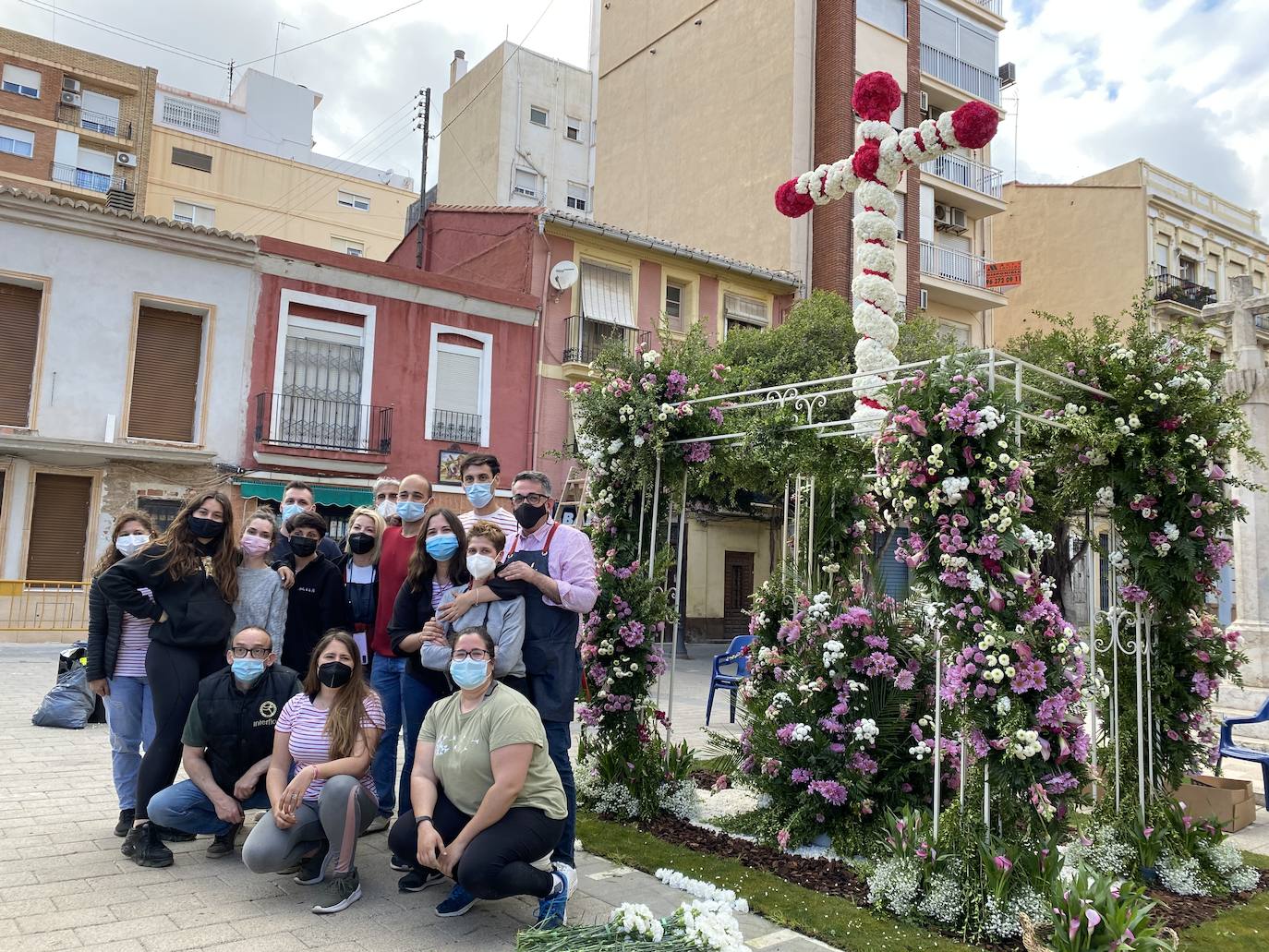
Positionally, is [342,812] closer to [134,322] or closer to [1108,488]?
[1108,488]

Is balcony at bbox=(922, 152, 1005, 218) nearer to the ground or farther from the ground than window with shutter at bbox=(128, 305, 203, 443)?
farther from the ground

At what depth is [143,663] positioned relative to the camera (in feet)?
15.8

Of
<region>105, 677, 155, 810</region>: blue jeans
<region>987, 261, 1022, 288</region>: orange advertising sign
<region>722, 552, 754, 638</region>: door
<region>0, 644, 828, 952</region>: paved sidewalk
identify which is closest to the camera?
<region>0, 644, 828, 952</region>: paved sidewalk

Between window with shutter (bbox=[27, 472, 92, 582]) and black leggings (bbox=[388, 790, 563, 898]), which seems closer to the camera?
black leggings (bbox=[388, 790, 563, 898])

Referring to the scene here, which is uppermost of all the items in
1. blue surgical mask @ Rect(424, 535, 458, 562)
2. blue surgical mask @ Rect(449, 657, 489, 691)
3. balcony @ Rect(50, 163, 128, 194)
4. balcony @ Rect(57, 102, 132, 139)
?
balcony @ Rect(57, 102, 132, 139)

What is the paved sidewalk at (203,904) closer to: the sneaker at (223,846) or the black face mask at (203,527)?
the sneaker at (223,846)

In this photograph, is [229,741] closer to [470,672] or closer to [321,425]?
[470,672]

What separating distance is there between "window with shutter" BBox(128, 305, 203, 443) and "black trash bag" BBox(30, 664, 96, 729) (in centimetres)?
856

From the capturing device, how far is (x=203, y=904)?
400 cm

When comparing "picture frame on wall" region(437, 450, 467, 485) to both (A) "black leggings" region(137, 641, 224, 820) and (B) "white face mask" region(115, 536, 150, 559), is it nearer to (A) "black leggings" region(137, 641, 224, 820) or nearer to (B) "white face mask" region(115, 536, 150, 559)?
(B) "white face mask" region(115, 536, 150, 559)

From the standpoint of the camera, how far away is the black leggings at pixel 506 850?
145 inches

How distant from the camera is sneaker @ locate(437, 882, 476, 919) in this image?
13.1 feet

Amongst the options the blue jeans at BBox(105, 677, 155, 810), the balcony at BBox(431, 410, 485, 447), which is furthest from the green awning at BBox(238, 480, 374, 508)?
the blue jeans at BBox(105, 677, 155, 810)

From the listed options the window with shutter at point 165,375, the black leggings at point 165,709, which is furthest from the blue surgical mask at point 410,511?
the window with shutter at point 165,375
